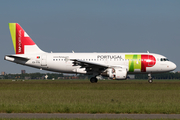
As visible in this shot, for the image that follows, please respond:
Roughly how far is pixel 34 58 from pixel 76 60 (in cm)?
807

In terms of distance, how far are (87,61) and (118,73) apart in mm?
5888

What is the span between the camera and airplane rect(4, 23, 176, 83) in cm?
4578

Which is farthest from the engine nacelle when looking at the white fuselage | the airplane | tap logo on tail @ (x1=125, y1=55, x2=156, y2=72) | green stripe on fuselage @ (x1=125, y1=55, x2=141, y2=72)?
tap logo on tail @ (x1=125, y1=55, x2=156, y2=72)

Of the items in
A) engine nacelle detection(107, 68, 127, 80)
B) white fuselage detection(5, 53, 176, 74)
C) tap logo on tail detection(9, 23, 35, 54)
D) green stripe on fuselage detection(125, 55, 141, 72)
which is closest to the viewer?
engine nacelle detection(107, 68, 127, 80)

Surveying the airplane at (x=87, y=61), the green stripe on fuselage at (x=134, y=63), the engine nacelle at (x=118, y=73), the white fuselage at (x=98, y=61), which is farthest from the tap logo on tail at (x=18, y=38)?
the green stripe on fuselage at (x=134, y=63)

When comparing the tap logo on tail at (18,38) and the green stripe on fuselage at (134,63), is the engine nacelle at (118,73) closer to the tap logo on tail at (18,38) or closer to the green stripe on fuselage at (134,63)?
the green stripe on fuselage at (134,63)

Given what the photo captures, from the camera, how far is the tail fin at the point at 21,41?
49844mm

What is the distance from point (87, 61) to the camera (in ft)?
155

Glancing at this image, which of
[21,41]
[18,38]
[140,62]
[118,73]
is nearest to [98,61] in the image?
[118,73]

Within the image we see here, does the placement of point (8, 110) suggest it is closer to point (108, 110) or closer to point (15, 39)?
point (108, 110)

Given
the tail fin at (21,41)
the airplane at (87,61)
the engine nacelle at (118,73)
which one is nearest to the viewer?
the engine nacelle at (118,73)

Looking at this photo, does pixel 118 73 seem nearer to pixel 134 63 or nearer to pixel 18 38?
pixel 134 63

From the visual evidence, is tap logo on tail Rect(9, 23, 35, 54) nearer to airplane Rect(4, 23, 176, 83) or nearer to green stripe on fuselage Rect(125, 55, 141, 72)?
airplane Rect(4, 23, 176, 83)

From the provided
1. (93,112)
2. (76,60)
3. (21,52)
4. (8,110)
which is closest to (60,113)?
(93,112)
